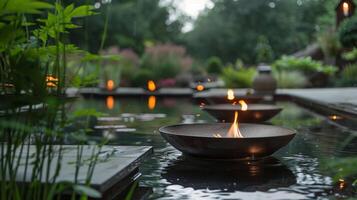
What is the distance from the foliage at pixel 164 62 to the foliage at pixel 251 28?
1742 cm

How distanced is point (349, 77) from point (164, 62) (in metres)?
6.29

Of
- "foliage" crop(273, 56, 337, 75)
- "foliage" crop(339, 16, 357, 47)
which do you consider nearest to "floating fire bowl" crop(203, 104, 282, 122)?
"foliage" crop(339, 16, 357, 47)

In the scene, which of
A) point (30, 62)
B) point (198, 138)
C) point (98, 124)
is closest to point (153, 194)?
point (198, 138)

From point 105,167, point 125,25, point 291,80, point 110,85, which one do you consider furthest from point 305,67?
point 105,167

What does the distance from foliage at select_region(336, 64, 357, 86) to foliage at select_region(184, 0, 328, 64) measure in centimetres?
1795

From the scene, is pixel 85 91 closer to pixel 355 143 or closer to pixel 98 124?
pixel 98 124

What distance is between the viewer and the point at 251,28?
3728cm

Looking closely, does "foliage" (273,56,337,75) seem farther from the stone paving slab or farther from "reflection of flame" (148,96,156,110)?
the stone paving slab

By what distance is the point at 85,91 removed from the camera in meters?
15.4

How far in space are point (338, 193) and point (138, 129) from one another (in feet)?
12.8

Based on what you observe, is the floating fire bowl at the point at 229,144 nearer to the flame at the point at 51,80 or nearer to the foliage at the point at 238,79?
the flame at the point at 51,80

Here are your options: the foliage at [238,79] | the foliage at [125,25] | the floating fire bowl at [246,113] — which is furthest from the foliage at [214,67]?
the floating fire bowl at [246,113]

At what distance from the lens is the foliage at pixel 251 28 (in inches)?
1427

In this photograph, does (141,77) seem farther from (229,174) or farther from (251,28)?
(251,28)
